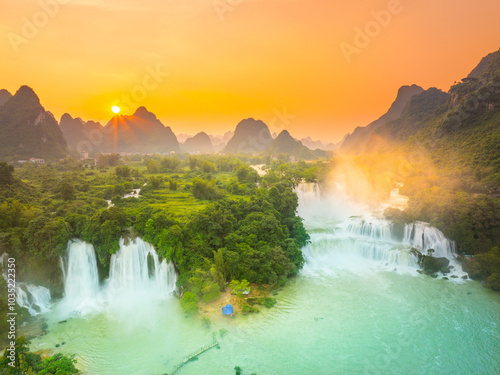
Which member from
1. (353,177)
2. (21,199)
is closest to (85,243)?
(21,199)

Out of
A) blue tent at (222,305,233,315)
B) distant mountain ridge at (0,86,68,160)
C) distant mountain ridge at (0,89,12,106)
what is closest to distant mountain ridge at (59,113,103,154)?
distant mountain ridge at (0,89,12,106)

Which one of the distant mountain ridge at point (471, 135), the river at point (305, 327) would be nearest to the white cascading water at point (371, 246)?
the river at point (305, 327)

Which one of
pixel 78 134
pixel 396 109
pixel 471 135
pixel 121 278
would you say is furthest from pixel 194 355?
pixel 78 134

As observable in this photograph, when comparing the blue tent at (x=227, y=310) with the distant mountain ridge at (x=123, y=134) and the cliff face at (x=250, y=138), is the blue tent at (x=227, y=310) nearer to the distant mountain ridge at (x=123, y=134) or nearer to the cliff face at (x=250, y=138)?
the cliff face at (x=250, y=138)

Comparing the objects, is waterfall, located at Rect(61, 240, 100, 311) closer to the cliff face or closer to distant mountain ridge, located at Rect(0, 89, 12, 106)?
distant mountain ridge, located at Rect(0, 89, 12, 106)

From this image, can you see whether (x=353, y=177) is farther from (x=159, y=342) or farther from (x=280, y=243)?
(x=159, y=342)
